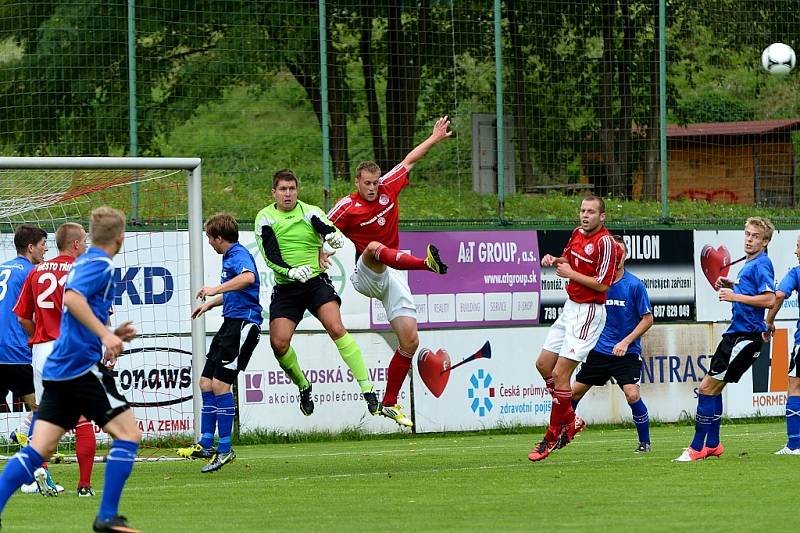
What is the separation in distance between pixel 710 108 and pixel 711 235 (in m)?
5.72

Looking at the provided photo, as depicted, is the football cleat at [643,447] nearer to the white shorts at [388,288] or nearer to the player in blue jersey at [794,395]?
the player in blue jersey at [794,395]

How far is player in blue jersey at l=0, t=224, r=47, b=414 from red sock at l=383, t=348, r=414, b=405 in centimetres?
337

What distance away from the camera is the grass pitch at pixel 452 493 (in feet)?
28.0

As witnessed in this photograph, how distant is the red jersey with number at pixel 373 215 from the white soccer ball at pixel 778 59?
958cm

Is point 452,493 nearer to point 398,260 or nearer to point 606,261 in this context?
point 398,260

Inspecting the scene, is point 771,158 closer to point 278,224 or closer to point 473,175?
point 473,175

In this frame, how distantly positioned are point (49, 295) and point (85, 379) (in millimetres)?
2863

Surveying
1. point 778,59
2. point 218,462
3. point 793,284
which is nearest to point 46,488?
point 218,462

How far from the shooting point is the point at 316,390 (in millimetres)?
17547

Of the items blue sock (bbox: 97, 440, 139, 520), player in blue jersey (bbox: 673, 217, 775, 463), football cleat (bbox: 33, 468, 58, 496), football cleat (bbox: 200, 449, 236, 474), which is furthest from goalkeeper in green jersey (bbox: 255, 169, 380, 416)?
blue sock (bbox: 97, 440, 139, 520)

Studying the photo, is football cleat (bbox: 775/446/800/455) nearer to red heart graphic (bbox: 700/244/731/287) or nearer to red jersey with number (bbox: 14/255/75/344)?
red heart graphic (bbox: 700/244/731/287)

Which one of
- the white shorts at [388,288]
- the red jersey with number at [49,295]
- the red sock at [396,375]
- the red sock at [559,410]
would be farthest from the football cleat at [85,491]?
the red sock at [559,410]

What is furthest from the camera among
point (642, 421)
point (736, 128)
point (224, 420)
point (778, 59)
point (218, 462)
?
point (736, 128)

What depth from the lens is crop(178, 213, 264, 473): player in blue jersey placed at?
40.4ft
